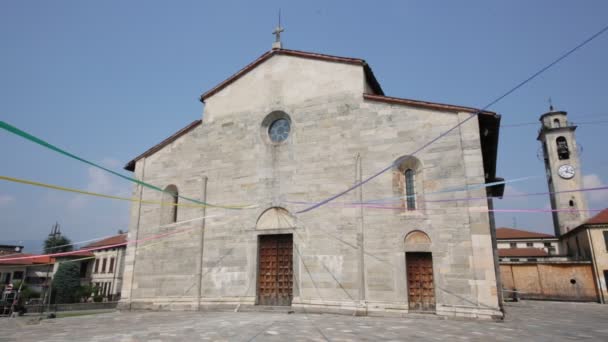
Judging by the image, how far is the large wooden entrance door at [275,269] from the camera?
13961 millimetres

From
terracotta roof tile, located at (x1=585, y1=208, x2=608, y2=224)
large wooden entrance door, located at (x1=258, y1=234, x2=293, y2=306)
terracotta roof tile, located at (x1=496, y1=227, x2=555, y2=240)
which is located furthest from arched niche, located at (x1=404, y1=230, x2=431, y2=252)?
terracotta roof tile, located at (x1=496, y1=227, x2=555, y2=240)

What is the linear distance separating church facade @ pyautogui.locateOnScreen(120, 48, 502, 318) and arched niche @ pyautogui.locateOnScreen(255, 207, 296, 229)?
0.14 ft

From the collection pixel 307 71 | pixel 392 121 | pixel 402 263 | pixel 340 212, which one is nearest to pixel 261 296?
pixel 340 212

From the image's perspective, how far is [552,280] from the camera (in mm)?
27625

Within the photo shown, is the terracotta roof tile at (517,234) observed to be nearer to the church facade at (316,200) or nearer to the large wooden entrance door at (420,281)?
the church facade at (316,200)

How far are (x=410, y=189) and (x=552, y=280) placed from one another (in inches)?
876

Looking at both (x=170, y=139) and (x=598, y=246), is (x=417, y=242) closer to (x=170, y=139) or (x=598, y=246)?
(x=170, y=139)

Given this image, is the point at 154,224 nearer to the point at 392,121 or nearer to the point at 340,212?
the point at 340,212

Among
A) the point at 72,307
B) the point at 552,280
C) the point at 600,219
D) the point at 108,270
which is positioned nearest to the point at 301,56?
the point at 72,307

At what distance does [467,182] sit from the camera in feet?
38.9

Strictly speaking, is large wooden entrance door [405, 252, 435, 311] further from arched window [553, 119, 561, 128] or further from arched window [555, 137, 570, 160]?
arched window [553, 119, 561, 128]

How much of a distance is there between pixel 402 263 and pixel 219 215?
772cm

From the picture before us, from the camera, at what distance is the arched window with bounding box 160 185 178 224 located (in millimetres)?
16812

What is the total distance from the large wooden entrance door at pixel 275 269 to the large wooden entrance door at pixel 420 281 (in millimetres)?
4439
